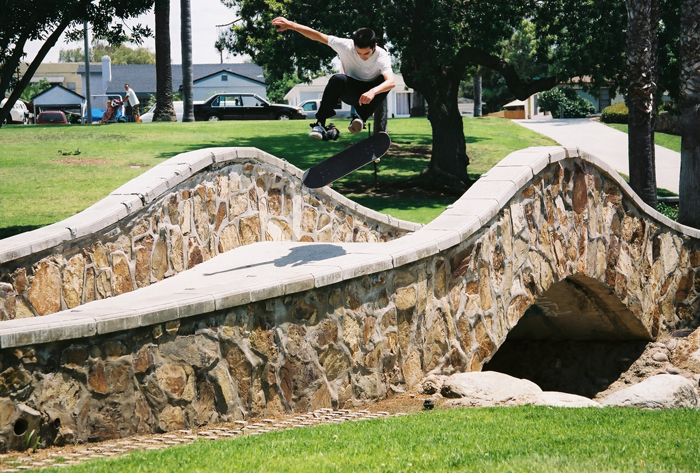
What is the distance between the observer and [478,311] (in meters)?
8.91

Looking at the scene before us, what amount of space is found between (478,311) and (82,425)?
4759 millimetres

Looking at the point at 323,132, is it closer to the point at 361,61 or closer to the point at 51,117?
the point at 361,61

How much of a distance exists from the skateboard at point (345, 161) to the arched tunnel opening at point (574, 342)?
399cm

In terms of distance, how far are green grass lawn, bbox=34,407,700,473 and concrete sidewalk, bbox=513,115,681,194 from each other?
17.8 meters

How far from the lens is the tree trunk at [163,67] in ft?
105

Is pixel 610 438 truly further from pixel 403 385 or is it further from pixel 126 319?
pixel 126 319

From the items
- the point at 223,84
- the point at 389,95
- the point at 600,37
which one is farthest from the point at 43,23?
the point at 223,84

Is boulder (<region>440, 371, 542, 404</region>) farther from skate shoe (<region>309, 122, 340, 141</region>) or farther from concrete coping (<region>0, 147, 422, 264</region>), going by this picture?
concrete coping (<region>0, 147, 422, 264</region>)

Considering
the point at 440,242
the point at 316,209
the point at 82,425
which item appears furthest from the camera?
the point at 316,209

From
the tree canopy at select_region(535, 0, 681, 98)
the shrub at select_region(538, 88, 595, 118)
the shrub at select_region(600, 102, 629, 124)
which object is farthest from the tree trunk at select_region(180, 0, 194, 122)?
the shrub at select_region(538, 88, 595, 118)

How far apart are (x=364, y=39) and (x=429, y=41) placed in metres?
13.5

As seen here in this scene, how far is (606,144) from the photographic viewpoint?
111ft

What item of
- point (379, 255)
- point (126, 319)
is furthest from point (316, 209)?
point (126, 319)

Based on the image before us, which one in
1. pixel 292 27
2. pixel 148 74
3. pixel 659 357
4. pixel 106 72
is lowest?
pixel 659 357
